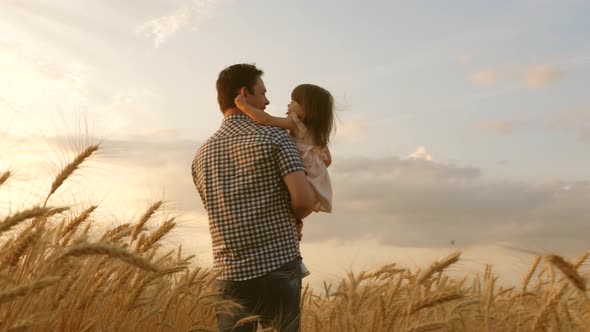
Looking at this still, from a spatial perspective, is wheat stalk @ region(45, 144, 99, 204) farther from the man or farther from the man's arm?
the man's arm

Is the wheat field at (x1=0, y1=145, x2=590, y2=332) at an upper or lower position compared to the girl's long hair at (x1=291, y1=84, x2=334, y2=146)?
lower

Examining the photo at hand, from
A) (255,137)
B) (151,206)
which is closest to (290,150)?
(255,137)

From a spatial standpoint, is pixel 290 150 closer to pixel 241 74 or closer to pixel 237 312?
pixel 241 74

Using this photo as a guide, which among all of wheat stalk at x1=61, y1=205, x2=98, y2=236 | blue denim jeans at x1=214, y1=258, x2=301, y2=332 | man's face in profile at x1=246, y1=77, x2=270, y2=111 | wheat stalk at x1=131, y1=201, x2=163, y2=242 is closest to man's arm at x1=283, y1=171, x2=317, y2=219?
blue denim jeans at x1=214, y1=258, x2=301, y2=332

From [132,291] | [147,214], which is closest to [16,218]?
[132,291]

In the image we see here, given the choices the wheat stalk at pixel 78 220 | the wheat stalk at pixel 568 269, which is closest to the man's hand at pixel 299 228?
the wheat stalk at pixel 78 220

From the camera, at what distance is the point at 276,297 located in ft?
10.9

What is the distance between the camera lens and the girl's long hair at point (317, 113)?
397 cm

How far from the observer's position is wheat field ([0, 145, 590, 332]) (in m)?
1.91

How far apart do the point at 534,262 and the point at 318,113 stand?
4.90ft

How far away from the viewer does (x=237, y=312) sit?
11.1 ft

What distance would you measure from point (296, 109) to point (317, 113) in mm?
152

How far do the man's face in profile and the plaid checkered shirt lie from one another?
18 cm

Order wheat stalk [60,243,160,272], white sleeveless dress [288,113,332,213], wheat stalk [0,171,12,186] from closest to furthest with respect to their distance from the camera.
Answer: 1. wheat stalk [60,243,160,272]
2. wheat stalk [0,171,12,186]
3. white sleeveless dress [288,113,332,213]
